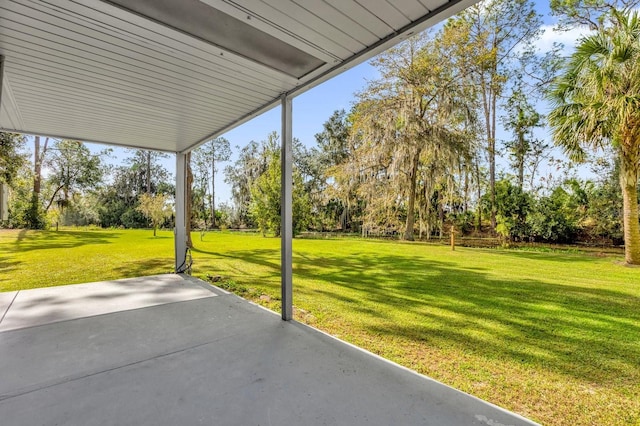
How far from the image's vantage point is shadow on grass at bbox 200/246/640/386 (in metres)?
2.22

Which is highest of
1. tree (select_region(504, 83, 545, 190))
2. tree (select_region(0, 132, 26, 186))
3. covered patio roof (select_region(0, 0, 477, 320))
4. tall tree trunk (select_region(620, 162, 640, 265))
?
tree (select_region(504, 83, 545, 190))

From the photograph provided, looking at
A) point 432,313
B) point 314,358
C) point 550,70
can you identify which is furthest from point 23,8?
point 550,70

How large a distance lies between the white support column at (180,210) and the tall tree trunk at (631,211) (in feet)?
25.6

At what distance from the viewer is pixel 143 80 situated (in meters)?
2.29

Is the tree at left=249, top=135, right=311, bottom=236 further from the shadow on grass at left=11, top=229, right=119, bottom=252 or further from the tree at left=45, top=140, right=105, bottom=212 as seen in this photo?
the tree at left=45, top=140, right=105, bottom=212

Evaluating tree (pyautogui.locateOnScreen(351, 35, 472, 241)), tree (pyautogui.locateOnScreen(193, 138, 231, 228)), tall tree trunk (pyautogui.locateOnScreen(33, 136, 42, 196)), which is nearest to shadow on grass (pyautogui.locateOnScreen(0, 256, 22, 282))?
tall tree trunk (pyautogui.locateOnScreen(33, 136, 42, 196))

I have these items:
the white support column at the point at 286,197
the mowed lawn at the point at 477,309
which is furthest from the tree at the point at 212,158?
the white support column at the point at 286,197

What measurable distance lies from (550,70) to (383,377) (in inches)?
530

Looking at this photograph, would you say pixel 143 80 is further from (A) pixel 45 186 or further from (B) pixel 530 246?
(A) pixel 45 186

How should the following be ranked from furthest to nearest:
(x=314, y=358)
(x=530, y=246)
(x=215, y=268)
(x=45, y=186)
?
(x=45, y=186) → (x=530, y=246) → (x=215, y=268) → (x=314, y=358)

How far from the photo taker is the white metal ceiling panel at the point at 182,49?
4.84ft

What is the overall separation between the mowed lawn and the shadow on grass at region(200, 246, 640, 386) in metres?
0.01

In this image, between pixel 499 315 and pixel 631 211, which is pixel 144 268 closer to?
pixel 499 315

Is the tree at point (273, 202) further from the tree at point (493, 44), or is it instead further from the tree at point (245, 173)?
the tree at point (493, 44)
